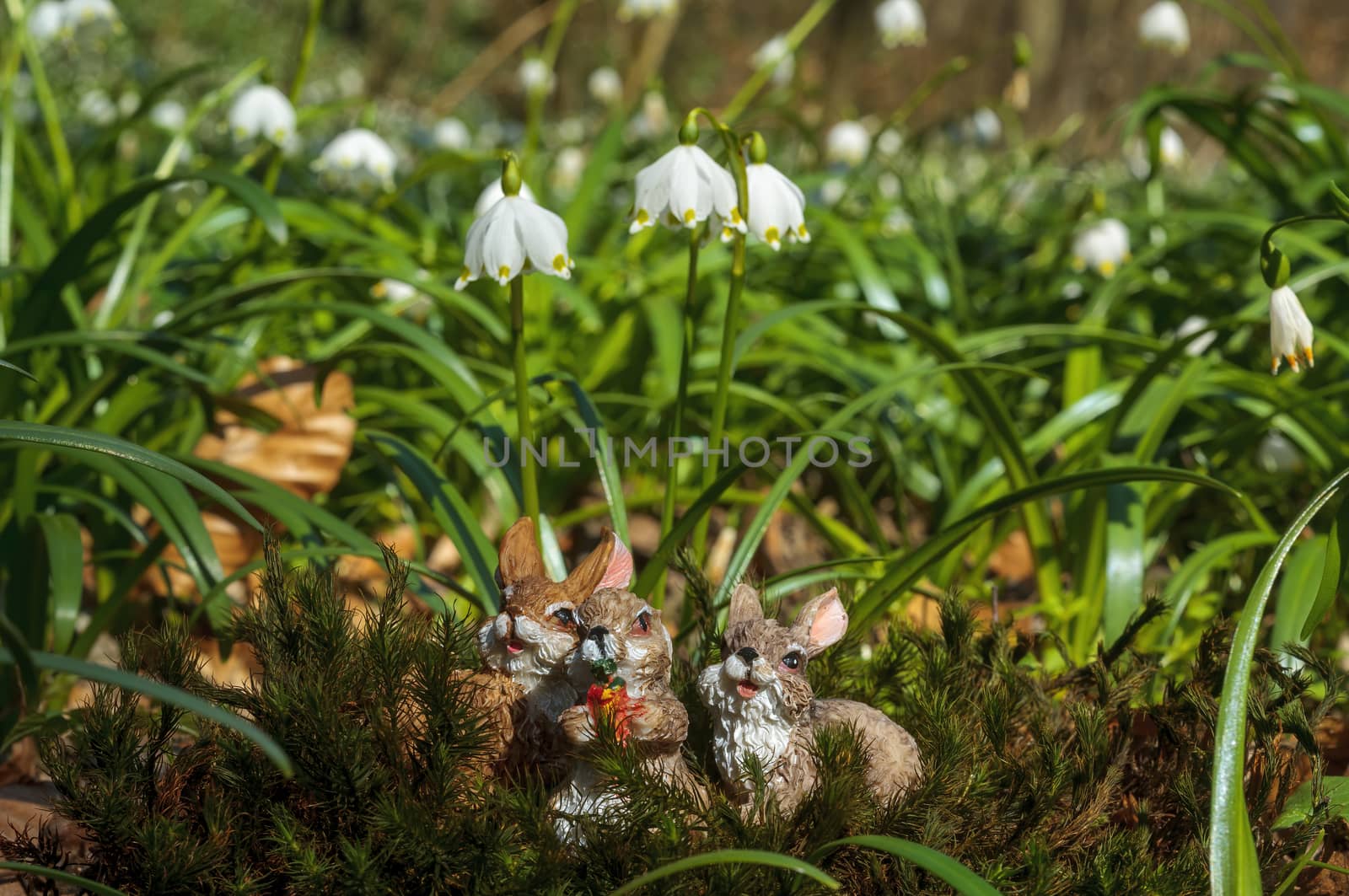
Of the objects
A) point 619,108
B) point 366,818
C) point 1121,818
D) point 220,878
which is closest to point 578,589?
point 366,818

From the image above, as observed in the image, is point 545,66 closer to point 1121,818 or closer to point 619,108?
point 619,108

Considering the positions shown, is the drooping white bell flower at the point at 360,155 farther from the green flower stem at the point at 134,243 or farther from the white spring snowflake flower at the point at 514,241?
the white spring snowflake flower at the point at 514,241

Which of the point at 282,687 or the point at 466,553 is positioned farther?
the point at 466,553

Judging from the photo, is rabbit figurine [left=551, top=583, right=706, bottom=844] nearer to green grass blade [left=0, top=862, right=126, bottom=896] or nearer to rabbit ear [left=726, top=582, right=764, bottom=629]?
rabbit ear [left=726, top=582, right=764, bottom=629]

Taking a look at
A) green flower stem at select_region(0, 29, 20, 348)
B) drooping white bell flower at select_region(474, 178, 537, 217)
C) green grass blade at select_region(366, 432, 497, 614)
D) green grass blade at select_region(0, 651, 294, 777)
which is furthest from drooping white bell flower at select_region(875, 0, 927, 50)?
green grass blade at select_region(0, 651, 294, 777)

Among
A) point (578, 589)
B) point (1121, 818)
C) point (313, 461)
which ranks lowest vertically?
point (1121, 818)

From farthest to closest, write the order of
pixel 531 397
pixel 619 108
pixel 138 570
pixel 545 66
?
1. pixel 545 66
2. pixel 619 108
3. pixel 531 397
4. pixel 138 570
